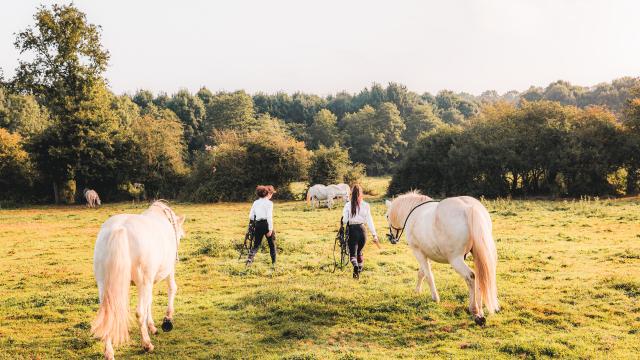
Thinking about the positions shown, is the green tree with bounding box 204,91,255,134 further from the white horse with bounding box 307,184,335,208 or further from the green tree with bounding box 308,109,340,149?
the white horse with bounding box 307,184,335,208

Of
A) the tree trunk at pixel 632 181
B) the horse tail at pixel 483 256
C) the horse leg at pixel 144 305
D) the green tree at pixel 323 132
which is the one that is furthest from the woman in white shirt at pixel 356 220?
the green tree at pixel 323 132

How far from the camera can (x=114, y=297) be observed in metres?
5.66

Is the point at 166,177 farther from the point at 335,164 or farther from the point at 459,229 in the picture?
the point at 459,229

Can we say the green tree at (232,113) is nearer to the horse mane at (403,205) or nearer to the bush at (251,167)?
the bush at (251,167)

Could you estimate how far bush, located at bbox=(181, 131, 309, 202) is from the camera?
119 ft

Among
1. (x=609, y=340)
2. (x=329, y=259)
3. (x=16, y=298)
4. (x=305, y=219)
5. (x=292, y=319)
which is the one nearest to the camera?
(x=609, y=340)

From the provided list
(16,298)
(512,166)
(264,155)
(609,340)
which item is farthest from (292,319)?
(264,155)

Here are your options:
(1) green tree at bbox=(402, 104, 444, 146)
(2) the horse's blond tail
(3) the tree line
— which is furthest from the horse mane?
(1) green tree at bbox=(402, 104, 444, 146)

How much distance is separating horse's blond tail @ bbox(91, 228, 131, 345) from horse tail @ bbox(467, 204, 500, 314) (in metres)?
5.00

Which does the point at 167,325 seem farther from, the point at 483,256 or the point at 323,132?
the point at 323,132

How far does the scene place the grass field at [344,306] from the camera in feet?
20.8

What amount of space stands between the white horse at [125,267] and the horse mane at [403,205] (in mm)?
4363

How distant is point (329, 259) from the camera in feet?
41.3

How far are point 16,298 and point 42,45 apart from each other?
31035 mm
